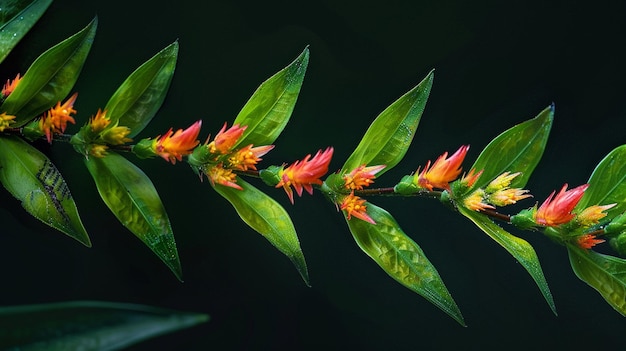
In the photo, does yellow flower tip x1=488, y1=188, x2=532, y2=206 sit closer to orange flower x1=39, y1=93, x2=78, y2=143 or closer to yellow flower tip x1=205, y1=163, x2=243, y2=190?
yellow flower tip x1=205, y1=163, x2=243, y2=190

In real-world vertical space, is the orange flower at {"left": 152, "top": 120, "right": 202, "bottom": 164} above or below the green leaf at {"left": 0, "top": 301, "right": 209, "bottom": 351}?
above

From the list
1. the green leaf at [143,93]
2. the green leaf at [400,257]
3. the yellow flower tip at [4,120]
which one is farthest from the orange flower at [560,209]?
the yellow flower tip at [4,120]

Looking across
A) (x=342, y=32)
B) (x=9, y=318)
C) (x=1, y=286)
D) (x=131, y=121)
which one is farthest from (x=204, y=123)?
(x=9, y=318)

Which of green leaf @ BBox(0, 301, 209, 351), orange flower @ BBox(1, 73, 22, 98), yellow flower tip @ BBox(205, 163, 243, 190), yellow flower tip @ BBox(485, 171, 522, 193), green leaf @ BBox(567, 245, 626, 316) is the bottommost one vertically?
green leaf @ BBox(0, 301, 209, 351)

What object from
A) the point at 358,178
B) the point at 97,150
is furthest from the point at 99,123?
the point at 358,178

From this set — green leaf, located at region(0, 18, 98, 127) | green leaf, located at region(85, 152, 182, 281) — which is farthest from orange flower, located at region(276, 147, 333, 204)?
green leaf, located at region(0, 18, 98, 127)
